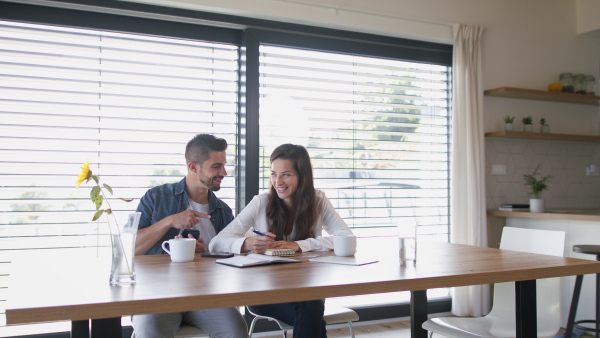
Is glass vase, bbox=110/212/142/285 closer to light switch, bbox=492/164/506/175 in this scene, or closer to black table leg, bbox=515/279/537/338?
black table leg, bbox=515/279/537/338

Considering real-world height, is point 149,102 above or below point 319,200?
above

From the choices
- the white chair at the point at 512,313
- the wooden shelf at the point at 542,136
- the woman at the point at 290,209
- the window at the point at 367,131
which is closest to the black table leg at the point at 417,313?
the white chair at the point at 512,313

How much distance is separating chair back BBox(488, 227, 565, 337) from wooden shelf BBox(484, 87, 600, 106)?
1.87 meters

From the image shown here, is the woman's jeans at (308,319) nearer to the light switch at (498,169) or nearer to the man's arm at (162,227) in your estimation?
the man's arm at (162,227)

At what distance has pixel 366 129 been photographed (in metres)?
4.12

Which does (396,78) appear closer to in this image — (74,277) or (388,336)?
(388,336)

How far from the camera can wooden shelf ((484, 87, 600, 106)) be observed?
14.0 ft

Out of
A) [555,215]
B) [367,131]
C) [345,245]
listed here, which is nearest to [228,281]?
[345,245]

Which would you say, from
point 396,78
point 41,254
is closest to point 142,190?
point 41,254

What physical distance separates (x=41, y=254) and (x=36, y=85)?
965 mm

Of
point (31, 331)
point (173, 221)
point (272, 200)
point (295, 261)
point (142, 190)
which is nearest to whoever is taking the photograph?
point (295, 261)

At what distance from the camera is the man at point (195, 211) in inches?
82.6

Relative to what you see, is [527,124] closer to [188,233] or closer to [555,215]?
[555,215]

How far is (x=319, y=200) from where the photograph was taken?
2750 millimetres
